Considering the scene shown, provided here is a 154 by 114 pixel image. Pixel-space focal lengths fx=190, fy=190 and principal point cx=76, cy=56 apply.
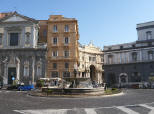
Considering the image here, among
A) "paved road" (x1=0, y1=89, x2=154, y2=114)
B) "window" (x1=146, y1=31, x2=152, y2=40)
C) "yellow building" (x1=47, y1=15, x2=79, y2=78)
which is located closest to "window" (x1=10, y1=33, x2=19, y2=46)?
"yellow building" (x1=47, y1=15, x2=79, y2=78)

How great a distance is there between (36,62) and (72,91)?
1021 inches

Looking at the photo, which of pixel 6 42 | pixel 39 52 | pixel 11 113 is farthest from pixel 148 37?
pixel 11 113

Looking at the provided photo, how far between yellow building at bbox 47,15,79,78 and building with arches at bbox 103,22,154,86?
17190 mm

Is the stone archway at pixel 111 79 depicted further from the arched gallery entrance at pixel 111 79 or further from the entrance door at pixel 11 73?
the entrance door at pixel 11 73

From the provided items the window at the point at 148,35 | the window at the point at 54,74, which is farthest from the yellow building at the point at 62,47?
the window at the point at 148,35

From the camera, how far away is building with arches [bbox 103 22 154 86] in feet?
181

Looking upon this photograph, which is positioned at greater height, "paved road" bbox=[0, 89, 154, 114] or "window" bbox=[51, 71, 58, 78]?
"window" bbox=[51, 71, 58, 78]

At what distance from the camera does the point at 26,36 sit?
47.9 metres

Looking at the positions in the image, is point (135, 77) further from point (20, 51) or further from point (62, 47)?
point (20, 51)

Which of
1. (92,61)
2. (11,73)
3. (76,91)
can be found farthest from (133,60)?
(76,91)

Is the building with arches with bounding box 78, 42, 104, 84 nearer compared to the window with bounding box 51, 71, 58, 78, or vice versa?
the window with bounding box 51, 71, 58, 78

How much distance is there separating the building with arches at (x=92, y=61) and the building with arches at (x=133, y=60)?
7278 mm

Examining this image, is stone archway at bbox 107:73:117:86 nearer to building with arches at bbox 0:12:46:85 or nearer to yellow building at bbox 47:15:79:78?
yellow building at bbox 47:15:79:78

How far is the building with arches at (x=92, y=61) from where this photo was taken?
64125 millimetres
